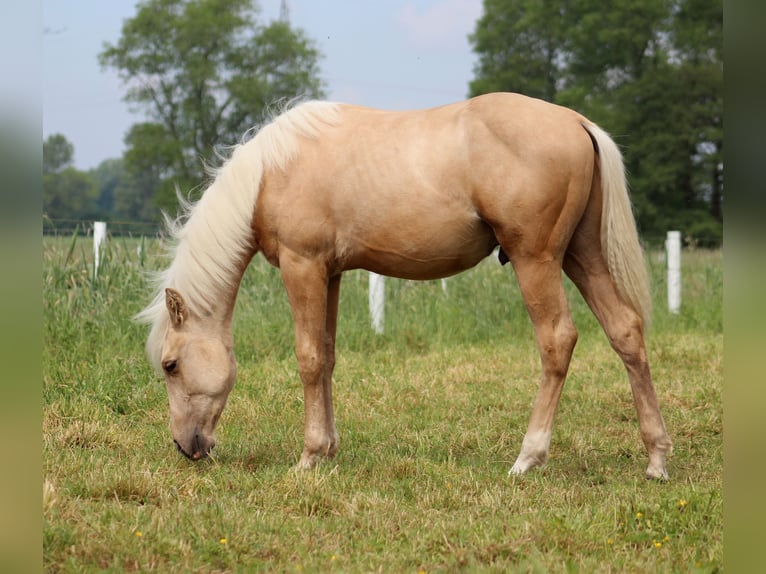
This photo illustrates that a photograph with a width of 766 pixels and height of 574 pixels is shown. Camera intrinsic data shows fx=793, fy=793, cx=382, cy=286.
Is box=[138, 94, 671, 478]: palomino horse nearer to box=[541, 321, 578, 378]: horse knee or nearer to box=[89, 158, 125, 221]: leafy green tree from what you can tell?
box=[541, 321, 578, 378]: horse knee

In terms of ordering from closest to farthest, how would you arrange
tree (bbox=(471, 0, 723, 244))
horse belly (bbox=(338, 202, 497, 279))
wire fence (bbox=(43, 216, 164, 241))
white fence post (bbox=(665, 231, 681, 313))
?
horse belly (bbox=(338, 202, 497, 279)) → wire fence (bbox=(43, 216, 164, 241)) → white fence post (bbox=(665, 231, 681, 313)) → tree (bbox=(471, 0, 723, 244))

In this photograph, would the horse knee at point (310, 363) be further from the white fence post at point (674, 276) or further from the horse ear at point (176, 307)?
the white fence post at point (674, 276)

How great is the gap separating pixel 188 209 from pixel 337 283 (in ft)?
3.42

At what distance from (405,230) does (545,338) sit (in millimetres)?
979

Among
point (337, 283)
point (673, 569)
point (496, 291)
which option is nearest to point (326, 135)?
point (337, 283)

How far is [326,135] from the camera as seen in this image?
185 inches

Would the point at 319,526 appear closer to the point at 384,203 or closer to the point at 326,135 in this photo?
the point at 384,203

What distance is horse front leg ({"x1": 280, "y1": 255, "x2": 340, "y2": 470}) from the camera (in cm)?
459

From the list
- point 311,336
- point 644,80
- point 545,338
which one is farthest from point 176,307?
point 644,80

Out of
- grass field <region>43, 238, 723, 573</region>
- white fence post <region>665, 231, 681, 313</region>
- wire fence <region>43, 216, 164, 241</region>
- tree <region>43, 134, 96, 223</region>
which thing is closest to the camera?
grass field <region>43, 238, 723, 573</region>

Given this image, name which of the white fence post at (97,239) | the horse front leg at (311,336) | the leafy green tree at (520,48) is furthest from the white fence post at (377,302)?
the leafy green tree at (520,48)

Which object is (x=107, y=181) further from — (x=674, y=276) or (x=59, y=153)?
(x=674, y=276)

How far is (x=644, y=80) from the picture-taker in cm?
3072

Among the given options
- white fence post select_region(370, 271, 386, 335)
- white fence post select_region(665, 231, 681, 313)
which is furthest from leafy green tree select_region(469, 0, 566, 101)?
white fence post select_region(370, 271, 386, 335)
